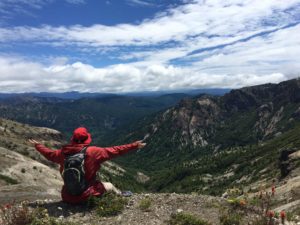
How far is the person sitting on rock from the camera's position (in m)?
16.5

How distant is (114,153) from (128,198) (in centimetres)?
360

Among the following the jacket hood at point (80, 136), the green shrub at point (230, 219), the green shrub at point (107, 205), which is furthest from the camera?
the green shrub at point (107, 205)

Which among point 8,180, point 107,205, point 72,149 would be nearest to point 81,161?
point 72,149

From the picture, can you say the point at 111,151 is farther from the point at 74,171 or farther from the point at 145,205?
the point at 145,205

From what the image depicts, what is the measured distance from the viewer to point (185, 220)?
52.8 feet

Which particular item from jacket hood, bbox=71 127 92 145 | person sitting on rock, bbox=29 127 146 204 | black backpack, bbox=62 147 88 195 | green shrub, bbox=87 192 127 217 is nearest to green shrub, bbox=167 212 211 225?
green shrub, bbox=87 192 127 217

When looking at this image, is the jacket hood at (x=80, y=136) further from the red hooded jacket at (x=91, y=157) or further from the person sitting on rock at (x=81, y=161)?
the red hooded jacket at (x=91, y=157)

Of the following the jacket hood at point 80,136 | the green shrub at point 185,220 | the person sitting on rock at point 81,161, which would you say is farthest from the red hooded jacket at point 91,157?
the green shrub at point 185,220

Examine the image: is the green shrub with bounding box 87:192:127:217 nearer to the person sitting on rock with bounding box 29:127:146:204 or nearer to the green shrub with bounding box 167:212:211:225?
the person sitting on rock with bounding box 29:127:146:204

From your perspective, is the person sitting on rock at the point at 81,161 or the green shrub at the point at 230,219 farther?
the person sitting on rock at the point at 81,161

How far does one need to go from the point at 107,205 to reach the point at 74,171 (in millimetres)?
2592

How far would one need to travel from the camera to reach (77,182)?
654 inches

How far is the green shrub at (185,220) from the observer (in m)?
15.8

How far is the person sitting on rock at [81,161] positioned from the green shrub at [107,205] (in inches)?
12.2
